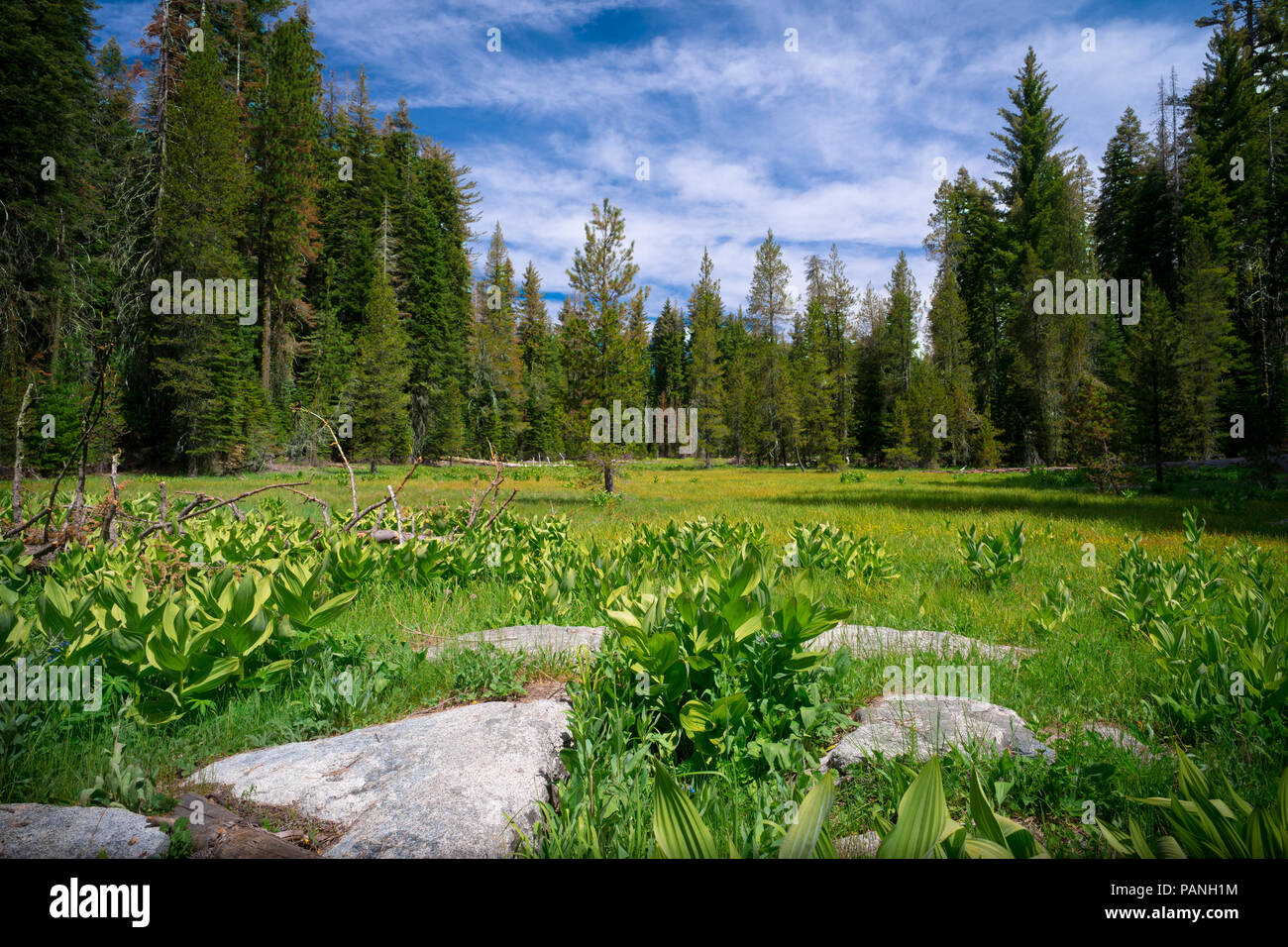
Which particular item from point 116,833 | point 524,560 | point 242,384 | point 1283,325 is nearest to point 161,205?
point 242,384

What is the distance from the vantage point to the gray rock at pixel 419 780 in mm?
1588

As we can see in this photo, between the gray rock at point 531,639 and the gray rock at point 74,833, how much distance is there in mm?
1671

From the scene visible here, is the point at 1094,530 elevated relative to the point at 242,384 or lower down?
lower down

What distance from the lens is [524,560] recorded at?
197 inches

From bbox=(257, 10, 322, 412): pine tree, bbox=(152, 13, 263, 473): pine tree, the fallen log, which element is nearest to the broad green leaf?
the fallen log

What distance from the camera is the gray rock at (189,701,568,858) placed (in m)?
1.59

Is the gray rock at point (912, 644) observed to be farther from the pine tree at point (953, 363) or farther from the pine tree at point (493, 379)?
the pine tree at point (493, 379)

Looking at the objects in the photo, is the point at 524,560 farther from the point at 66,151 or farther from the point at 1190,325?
the point at 1190,325

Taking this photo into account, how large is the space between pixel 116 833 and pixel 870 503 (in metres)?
13.7

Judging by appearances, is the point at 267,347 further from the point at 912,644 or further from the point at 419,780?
the point at 912,644

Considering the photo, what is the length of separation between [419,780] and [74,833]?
0.82 m

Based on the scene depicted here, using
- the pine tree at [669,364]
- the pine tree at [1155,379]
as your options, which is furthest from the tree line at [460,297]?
the pine tree at [669,364]

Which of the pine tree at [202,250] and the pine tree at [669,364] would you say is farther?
the pine tree at [669,364]

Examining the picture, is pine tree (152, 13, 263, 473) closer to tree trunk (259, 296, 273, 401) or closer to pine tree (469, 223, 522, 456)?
tree trunk (259, 296, 273, 401)
